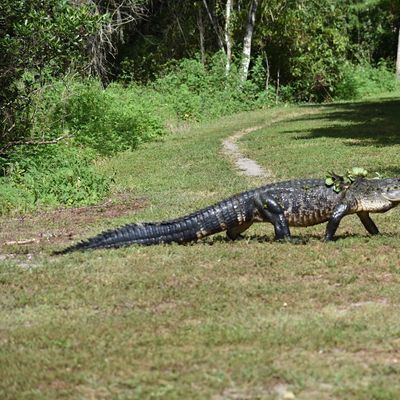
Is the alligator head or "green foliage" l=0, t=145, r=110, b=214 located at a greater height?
the alligator head

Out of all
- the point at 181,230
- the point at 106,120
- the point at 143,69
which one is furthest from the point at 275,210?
the point at 143,69

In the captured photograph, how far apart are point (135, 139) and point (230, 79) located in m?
13.1

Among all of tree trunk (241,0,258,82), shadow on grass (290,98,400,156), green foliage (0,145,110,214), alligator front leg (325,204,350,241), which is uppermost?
tree trunk (241,0,258,82)

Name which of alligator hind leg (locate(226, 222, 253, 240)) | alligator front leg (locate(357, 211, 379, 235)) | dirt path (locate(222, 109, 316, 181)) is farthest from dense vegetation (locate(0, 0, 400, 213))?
alligator front leg (locate(357, 211, 379, 235))

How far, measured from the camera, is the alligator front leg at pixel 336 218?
918cm

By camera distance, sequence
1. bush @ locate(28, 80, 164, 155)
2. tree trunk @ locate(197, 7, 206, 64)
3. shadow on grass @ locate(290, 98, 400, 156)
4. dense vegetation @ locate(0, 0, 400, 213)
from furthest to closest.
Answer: tree trunk @ locate(197, 7, 206, 64)
shadow on grass @ locate(290, 98, 400, 156)
bush @ locate(28, 80, 164, 155)
dense vegetation @ locate(0, 0, 400, 213)

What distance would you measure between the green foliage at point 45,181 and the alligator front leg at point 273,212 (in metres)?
5.31

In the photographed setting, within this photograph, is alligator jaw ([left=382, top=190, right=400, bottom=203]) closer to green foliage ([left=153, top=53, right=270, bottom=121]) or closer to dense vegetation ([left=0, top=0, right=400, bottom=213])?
dense vegetation ([left=0, top=0, right=400, bottom=213])

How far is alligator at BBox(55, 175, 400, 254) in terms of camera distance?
923 cm

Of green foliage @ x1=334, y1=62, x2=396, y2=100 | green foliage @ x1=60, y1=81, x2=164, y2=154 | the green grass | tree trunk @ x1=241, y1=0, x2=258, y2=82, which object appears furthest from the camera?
green foliage @ x1=334, y1=62, x2=396, y2=100

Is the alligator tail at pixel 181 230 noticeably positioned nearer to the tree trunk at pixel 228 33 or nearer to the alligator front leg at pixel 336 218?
the alligator front leg at pixel 336 218

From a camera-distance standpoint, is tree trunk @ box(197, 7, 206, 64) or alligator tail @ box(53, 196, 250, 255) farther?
tree trunk @ box(197, 7, 206, 64)

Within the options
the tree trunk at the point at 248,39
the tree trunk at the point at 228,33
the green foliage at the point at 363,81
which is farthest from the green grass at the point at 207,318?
the green foliage at the point at 363,81

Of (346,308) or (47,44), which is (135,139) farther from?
(346,308)
